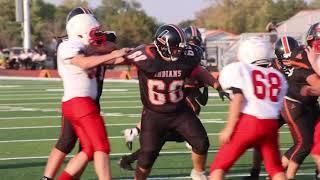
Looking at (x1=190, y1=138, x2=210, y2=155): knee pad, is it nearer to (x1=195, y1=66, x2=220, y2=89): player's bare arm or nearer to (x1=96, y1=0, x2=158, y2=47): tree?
(x1=195, y1=66, x2=220, y2=89): player's bare arm

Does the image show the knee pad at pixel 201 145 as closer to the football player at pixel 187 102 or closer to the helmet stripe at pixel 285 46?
the football player at pixel 187 102

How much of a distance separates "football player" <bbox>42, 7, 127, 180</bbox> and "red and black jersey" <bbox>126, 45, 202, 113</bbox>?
0.32 m

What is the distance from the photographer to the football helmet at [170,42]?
6383 millimetres

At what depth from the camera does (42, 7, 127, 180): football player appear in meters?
6.04

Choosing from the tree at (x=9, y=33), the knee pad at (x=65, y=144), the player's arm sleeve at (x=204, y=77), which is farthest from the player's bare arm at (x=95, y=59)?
the tree at (x=9, y=33)

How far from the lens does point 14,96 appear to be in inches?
714

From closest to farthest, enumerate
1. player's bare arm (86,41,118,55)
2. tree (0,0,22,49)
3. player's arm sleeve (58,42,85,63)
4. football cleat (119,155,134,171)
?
player's arm sleeve (58,42,85,63)
player's bare arm (86,41,118,55)
football cleat (119,155,134,171)
tree (0,0,22,49)

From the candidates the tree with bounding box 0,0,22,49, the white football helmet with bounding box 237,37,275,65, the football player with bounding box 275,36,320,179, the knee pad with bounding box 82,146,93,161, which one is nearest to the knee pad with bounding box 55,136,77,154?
the knee pad with bounding box 82,146,93,161

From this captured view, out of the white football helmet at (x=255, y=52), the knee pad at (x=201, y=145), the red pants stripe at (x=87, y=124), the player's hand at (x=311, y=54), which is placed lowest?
the knee pad at (x=201, y=145)

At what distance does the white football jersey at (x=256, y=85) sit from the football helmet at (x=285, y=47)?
5.44ft

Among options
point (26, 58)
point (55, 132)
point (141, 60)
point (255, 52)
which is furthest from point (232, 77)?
point (26, 58)

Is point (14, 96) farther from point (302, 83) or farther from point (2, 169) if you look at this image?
point (302, 83)

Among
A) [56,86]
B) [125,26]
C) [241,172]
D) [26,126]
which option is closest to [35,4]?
[125,26]

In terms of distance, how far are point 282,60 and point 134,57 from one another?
1.71 metres
